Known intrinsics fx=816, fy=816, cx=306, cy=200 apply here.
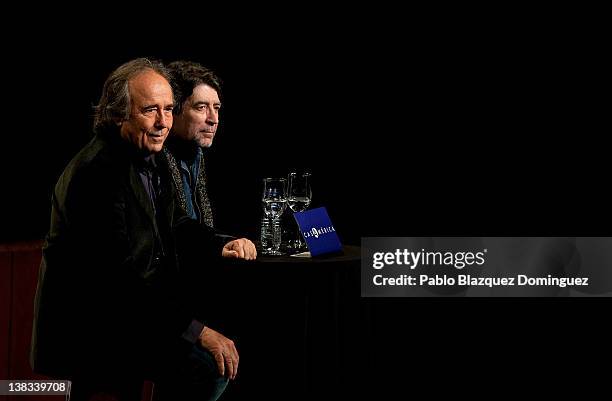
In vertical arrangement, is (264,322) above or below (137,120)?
below

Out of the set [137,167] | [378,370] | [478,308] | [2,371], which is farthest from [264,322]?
[478,308]

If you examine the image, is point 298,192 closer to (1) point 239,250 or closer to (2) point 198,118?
(1) point 239,250

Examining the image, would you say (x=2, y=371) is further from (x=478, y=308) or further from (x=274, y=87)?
(x=478, y=308)

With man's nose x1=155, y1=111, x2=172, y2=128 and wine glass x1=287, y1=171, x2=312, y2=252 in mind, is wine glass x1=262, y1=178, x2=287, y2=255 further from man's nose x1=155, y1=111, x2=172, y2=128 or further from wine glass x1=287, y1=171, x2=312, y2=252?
man's nose x1=155, y1=111, x2=172, y2=128

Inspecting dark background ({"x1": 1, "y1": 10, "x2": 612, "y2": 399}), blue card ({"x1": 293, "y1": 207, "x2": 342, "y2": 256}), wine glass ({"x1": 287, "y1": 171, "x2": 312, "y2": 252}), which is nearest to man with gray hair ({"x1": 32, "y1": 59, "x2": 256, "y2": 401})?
blue card ({"x1": 293, "y1": 207, "x2": 342, "y2": 256})

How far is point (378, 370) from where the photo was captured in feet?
13.9

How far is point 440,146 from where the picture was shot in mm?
4305

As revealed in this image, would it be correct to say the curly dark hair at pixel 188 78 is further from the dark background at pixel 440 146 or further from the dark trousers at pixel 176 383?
the dark trousers at pixel 176 383

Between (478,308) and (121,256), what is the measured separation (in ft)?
8.72

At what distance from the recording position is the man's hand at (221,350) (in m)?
2.40

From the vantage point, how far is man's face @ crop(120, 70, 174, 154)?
7.73ft

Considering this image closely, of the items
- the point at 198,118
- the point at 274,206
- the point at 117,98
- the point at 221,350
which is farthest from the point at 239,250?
the point at 117,98

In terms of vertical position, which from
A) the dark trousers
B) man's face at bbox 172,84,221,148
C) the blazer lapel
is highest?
man's face at bbox 172,84,221,148

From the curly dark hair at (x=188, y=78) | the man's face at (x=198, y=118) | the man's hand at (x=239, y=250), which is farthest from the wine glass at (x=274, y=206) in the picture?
the curly dark hair at (x=188, y=78)
